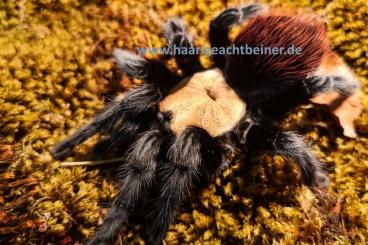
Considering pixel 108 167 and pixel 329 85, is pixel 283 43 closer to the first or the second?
pixel 329 85

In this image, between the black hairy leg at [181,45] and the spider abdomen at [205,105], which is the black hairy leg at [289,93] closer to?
the spider abdomen at [205,105]

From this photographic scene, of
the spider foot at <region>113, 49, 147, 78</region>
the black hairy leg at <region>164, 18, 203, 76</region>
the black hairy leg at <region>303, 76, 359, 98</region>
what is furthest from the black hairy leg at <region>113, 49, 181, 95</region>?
the black hairy leg at <region>303, 76, 359, 98</region>

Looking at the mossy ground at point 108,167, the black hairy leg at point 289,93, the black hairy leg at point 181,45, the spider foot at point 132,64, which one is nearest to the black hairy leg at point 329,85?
the black hairy leg at point 289,93

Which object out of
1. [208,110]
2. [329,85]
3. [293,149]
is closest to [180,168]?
[208,110]

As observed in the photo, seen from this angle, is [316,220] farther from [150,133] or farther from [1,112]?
[1,112]

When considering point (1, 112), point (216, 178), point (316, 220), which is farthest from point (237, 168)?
point (1, 112)

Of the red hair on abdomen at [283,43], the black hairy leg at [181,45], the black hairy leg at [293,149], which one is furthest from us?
the black hairy leg at [181,45]

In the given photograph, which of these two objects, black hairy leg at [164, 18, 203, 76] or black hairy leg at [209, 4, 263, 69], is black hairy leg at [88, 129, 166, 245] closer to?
black hairy leg at [164, 18, 203, 76]
